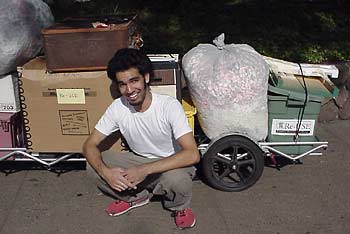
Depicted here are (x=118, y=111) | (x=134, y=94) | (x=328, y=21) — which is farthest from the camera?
(x=328, y=21)

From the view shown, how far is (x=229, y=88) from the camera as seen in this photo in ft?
11.6

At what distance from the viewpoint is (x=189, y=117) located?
3.72m

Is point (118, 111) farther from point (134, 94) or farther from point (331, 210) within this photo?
point (331, 210)

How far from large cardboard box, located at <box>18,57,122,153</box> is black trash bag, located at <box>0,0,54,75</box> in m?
0.10

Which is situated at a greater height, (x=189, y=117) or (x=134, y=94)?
(x=134, y=94)

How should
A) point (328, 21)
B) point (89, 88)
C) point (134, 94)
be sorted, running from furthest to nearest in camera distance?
point (328, 21), point (89, 88), point (134, 94)

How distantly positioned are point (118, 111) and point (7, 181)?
1296 millimetres

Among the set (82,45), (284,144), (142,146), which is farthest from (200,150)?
(82,45)

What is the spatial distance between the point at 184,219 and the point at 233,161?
613 mm

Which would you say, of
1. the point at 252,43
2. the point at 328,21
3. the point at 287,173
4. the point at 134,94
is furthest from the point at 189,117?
the point at 328,21

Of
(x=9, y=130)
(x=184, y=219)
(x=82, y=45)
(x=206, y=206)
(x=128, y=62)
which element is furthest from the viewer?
(x=9, y=130)

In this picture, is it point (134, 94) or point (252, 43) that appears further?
point (252, 43)

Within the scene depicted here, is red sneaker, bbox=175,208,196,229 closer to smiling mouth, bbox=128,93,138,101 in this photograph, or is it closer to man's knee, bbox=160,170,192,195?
man's knee, bbox=160,170,192,195

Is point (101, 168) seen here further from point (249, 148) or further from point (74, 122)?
point (249, 148)
